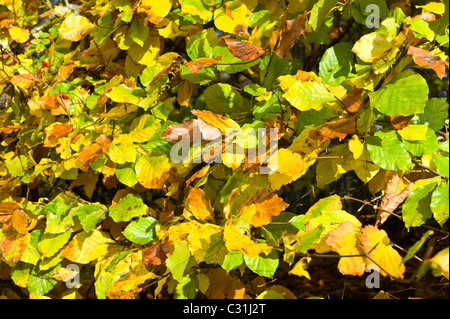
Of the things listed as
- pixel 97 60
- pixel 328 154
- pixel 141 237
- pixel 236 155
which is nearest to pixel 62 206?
pixel 141 237

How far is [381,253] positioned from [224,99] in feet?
1.93

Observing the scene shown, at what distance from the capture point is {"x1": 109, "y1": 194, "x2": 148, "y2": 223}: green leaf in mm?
1238

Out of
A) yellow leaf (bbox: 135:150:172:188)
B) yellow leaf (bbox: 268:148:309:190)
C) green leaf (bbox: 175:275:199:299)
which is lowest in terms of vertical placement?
green leaf (bbox: 175:275:199:299)

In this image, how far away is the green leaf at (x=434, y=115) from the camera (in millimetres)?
1045

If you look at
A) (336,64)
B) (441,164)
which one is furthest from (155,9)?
Result: (441,164)

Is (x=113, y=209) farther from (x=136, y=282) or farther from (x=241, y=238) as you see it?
(x=241, y=238)

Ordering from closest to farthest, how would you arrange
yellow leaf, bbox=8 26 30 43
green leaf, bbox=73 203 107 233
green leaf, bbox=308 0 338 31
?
green leaf, bbox=308 0 338 31 → green leaf, bbox=73 203 107 233 → yellow leaf, bbox=8 26 30 43

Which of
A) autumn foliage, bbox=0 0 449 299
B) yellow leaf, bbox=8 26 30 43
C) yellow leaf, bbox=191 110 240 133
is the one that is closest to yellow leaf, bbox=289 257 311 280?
autumn foliage, bbox=0 0 449 299

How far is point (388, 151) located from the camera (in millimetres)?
965

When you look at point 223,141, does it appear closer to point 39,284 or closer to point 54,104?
point 54,104

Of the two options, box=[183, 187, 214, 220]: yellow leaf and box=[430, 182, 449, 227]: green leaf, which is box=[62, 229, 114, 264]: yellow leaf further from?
box=[430, 182, 449, 227]: green leaf

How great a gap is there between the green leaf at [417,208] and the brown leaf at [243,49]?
0.47 m

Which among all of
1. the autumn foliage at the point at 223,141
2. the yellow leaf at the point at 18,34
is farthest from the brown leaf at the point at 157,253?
the yellow leaf at the point at 18,34

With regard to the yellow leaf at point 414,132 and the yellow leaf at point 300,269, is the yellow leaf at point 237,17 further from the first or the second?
the yellow leaf at point 300,269
